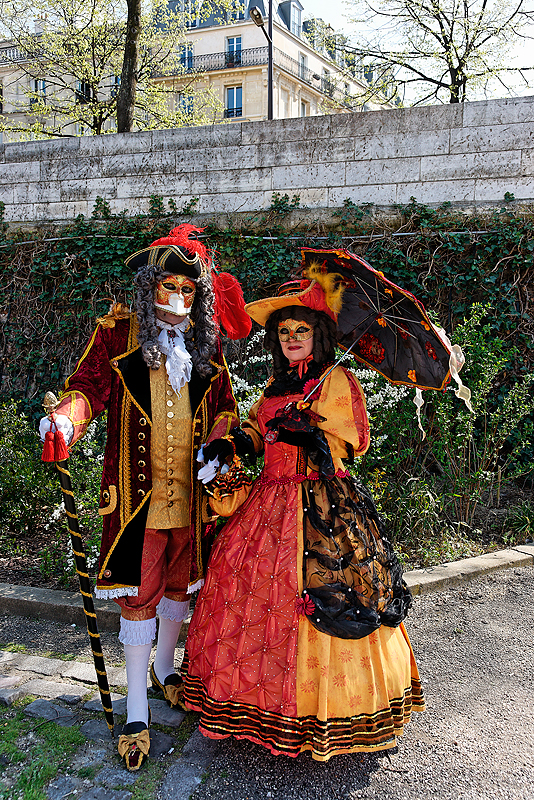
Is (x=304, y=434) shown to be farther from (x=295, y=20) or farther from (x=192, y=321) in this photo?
(x=295, y=20)

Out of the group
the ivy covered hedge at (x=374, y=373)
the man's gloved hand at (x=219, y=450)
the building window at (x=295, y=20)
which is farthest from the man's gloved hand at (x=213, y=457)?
the building window at (x=295, y=20)

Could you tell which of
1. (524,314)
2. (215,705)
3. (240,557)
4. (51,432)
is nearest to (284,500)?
(240,557)

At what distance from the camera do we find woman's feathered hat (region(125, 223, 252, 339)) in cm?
237

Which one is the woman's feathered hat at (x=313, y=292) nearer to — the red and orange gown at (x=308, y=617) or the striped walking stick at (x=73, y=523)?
the red and orange gown at (x=308, y=617)

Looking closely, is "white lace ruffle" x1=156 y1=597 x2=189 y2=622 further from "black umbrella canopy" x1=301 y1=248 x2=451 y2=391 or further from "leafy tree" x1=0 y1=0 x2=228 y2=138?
"leafy tree" x1=0 y1=0 x2=228 y2=138

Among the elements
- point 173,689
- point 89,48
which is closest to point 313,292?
point 173,689

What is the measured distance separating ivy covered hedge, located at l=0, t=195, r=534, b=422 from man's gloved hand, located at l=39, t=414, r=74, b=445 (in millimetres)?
3590

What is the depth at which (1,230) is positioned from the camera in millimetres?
6578

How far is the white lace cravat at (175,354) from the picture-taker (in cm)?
238

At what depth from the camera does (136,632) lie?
2.31 meters

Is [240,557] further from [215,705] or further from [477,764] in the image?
[477,764]

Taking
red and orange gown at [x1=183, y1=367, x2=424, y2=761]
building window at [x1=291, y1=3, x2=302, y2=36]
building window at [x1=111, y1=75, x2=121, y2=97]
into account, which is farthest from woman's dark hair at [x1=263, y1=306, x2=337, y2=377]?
building window at [x1=291, y1=3, x2=302, y2=36]

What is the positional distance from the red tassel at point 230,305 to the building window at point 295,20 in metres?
33.6

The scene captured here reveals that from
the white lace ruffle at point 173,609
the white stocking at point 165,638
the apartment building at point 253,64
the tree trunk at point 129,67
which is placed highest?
the apartment building at point 253,64
